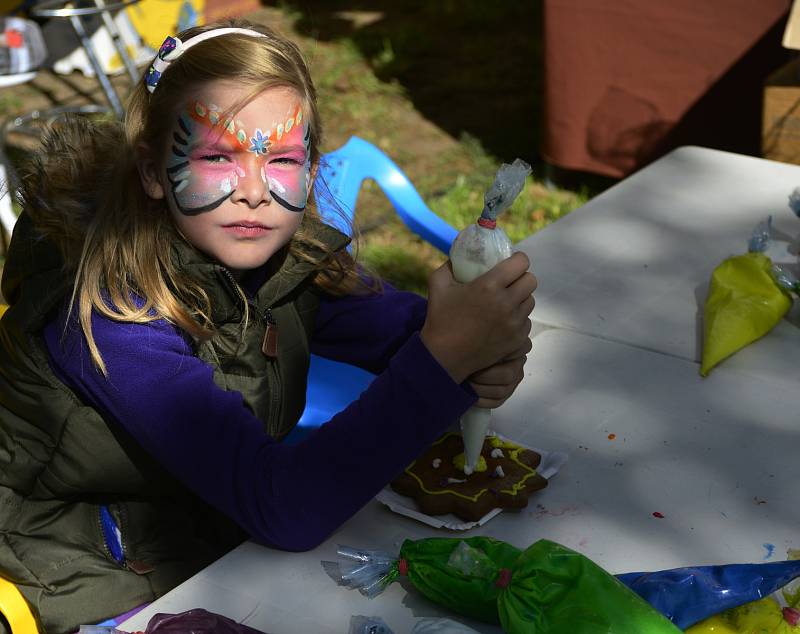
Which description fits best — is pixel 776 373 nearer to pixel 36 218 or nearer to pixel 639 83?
pixel 36 218

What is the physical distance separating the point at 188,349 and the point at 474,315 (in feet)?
1.32

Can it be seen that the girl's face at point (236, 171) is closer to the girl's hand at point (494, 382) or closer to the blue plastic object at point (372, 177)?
the girl's hand at point (494, 382)

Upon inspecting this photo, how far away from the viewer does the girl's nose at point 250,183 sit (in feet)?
4.46

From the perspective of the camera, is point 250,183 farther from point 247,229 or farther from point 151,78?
point 151,78

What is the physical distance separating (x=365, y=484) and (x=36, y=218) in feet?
2.04

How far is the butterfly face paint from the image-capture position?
4.44ft

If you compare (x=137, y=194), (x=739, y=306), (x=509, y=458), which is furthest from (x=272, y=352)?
(x=739, y=306)

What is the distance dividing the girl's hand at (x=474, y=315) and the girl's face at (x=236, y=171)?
30cm

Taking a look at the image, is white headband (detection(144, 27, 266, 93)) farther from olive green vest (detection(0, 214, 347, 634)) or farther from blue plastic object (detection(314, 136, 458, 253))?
blue plastic object (detection(314, 136, 458, 253))

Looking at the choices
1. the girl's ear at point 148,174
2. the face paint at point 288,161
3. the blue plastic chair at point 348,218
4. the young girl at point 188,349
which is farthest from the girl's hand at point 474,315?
the blue plastic chair at point 348,218

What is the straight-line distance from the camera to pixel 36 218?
57.8 inches

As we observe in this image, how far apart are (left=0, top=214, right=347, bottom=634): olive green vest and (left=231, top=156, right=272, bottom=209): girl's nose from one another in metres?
0.11

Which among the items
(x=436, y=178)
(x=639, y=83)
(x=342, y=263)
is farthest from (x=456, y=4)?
(x=342, y=263)

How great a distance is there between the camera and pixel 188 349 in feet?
4.50
